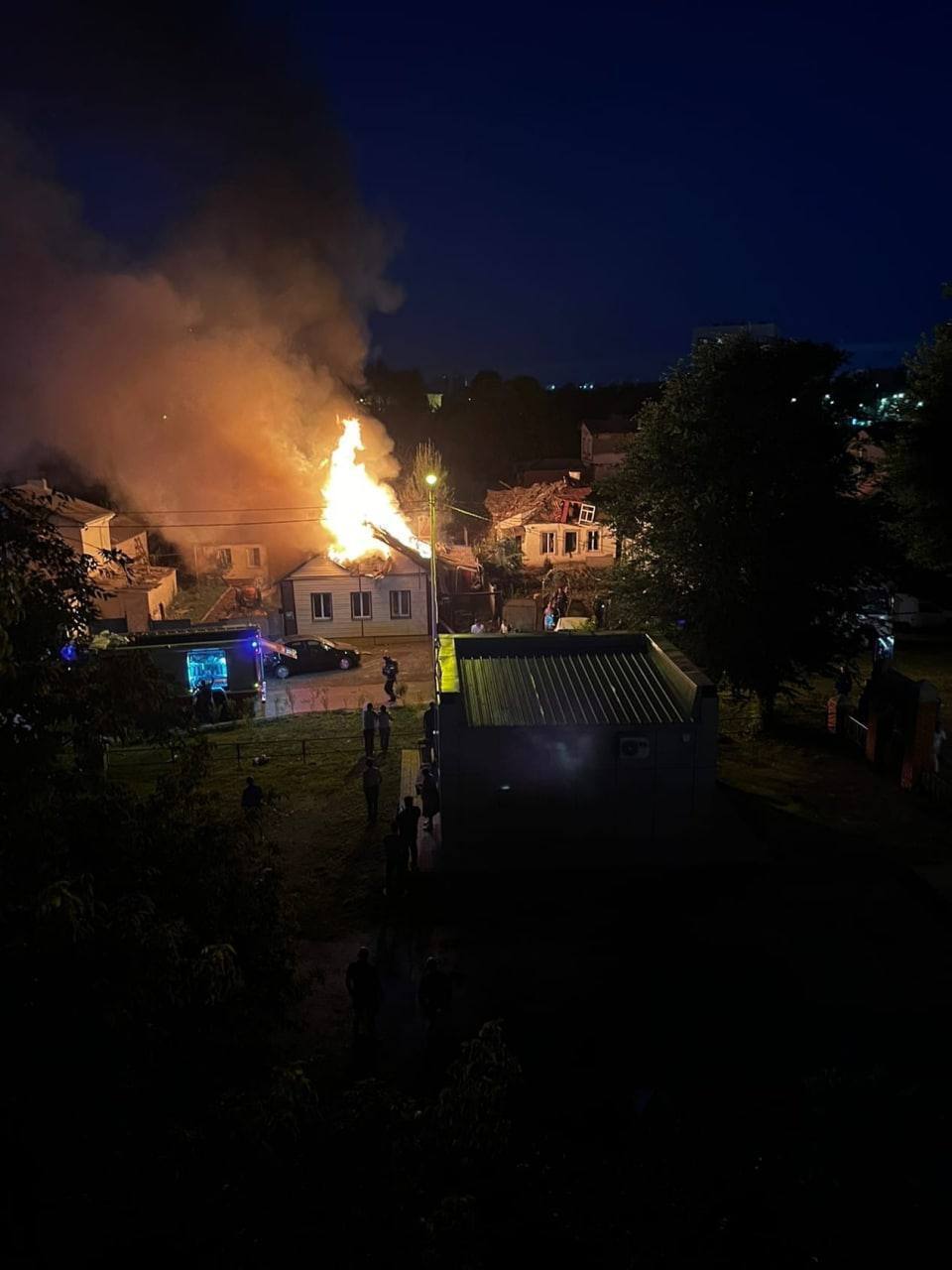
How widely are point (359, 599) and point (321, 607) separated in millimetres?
1532

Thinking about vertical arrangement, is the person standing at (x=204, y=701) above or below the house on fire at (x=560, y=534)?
below

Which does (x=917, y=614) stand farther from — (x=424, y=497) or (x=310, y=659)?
(x=424, y=497)

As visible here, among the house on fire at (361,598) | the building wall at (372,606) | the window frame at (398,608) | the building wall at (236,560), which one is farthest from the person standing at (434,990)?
the building wall at (236,560)

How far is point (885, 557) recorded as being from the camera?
731 inches

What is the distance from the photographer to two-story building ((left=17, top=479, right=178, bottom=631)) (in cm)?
Result: 3038

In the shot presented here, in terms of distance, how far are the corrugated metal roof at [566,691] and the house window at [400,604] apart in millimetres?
15800

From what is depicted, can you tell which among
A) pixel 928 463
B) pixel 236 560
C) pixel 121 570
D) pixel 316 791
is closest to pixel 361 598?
pixel 121 570

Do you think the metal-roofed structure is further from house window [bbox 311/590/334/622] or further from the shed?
house window [bbox 311/590/334/622]

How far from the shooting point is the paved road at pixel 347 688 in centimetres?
2366

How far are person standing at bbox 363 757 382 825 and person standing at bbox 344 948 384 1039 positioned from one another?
18.7 feet

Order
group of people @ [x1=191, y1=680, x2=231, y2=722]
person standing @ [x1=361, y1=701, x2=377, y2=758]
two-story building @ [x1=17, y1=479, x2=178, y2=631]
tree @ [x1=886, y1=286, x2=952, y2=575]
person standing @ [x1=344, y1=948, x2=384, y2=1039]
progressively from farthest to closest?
1. two-story building @ [x1=17, y1=479, x2=178, y2=631]
2. tree @ [x1=886, y1=286, x2=952, y2=575]
3. group of people @ [x1=191, y1=680, x2=231, y2=722]
4. person standing @ [x1=361, y1=701, x2=377, y2=758]
5. person standing @ [x1=344, y1=948, x2=384, y2=1039]

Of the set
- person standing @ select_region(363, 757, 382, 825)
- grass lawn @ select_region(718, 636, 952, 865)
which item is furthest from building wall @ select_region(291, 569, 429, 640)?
person standing @ select_region(363, 757, 382, 825)

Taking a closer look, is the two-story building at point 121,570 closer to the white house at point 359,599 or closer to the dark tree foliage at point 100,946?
the white house at point 359,599

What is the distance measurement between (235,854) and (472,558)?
31.9 metres
